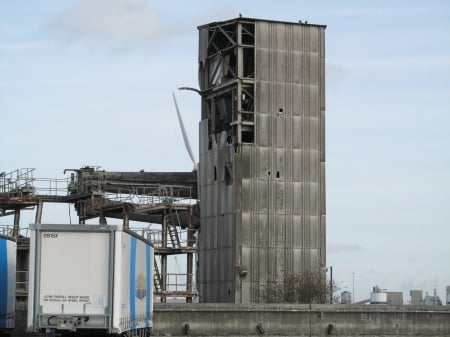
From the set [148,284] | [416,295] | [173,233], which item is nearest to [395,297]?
[416,295]

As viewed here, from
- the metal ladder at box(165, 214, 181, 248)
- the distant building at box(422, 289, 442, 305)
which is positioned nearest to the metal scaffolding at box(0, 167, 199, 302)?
the metal ladder at box(165, 214, 181, 248)

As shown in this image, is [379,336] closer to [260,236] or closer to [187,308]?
[187,308]

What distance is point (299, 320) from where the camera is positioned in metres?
54.3

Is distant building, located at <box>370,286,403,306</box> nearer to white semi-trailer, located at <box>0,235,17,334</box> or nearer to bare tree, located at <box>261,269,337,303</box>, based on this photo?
bare tree, located at <box>261,269,337,303</box>

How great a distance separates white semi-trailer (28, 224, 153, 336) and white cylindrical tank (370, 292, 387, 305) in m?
74.6

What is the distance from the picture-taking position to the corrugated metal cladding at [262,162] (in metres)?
74.4

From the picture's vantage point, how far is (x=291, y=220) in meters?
76.0

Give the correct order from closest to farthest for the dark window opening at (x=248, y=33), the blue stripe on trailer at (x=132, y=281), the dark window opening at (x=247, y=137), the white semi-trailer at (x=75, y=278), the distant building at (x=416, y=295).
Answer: the white semi-trailer at (x=75, y=278) < the blue stripe on trailer at (x=132, y=281) < the dark window opening at (x=248, y=33) < the dark window opening at (x=247, y=137) < the distant building at (x=416, y=295)

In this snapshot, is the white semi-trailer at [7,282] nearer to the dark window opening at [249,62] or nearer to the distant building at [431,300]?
the dark window opening at [249,62]

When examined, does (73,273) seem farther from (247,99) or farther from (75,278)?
(247,99)

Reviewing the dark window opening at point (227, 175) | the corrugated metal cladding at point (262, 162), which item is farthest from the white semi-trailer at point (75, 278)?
the dark window opening at point (227, 175)

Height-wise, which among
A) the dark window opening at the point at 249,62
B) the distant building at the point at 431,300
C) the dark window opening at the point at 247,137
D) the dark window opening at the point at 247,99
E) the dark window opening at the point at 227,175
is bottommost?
the distant building at the point at 431,300

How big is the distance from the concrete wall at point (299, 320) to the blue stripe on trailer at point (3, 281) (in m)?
11.9

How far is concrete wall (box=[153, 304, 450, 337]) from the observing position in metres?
53.1
